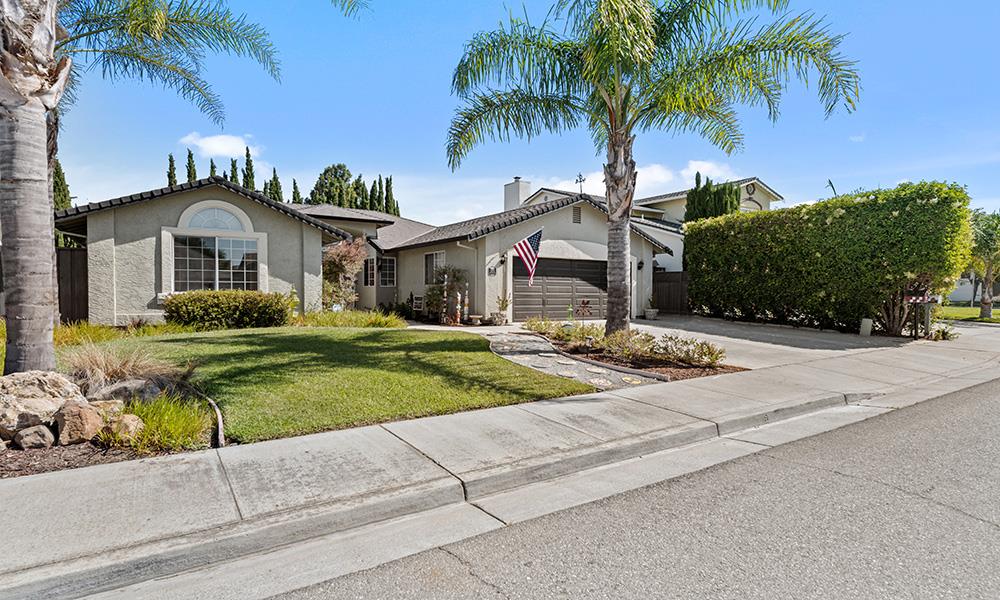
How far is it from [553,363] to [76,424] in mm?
6845

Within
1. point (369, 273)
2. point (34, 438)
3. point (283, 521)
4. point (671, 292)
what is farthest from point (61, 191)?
point (283, 521)

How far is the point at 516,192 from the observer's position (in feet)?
91.2

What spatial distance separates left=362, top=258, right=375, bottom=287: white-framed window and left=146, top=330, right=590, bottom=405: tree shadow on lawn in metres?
11.9

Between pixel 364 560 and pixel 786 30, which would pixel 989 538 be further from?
pixel 786 30

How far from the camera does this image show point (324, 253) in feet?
63.2

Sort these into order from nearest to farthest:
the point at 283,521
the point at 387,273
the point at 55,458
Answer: the point at 283,521, the point at 55,458, the point at 387,273

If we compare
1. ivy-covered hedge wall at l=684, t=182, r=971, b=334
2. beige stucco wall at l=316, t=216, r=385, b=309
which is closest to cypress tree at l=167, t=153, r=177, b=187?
beige stucco wall at l=316, t=216, r=385, b=309

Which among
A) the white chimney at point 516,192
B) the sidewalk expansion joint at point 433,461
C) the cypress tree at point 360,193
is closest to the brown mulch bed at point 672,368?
the sidewalk expansion joint at point 433,461

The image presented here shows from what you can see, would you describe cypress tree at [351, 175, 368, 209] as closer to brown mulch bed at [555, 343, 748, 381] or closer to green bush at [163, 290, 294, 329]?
green bush at [163, 290, 294, 329]

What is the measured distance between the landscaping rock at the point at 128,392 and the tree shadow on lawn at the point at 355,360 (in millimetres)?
643

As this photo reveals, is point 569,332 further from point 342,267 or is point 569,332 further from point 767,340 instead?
point 342,267

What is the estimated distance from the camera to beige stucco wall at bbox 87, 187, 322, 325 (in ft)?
43.4

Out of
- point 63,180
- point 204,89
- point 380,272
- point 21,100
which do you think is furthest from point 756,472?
point 63,180

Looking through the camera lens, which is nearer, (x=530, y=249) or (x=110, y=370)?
(x=110, y=370)
